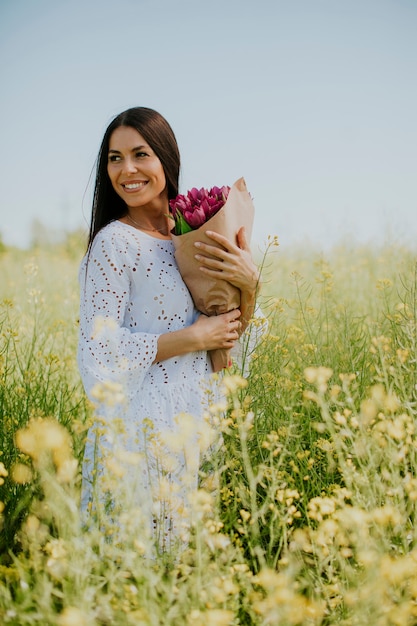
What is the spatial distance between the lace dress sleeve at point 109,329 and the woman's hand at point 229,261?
9.8 inches

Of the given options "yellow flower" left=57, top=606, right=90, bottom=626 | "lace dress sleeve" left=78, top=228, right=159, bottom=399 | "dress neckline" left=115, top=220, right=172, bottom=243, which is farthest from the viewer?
"dress neckline" left=115, top=220, right=172, bottom=243

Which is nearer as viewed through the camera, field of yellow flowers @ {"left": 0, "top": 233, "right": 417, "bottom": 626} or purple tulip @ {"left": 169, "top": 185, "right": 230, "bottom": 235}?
field of yellow flowers @ {"left": 0, "top": 233, "right": 417, "bottom": 626}

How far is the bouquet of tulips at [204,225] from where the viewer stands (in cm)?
191

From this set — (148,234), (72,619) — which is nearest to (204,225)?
(148,234)

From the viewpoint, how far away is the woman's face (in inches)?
82.5

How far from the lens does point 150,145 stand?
2.12 metres

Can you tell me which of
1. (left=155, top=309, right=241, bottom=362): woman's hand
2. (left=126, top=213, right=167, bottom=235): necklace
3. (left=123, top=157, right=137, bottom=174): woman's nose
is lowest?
(left=155, top=309, right=241, bottom=362): woman's hand

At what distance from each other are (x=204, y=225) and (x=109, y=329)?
464 mm

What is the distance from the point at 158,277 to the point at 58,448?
86 centimetres

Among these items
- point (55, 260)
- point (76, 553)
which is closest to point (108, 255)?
point (76, 553)

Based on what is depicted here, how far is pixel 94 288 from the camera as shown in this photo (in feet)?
6.23

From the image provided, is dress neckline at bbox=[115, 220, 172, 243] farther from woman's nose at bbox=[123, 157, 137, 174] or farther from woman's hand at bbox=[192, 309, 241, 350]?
woman's hand at bbox=[192, 309, 241, 350]

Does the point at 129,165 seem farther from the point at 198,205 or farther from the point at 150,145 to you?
Answer: the point at 198,205

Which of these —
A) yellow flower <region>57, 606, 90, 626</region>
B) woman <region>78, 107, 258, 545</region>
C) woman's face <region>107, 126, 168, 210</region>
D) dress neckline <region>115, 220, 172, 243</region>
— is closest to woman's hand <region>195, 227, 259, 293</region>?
woman <region>78, 107, 258, 545</region>
